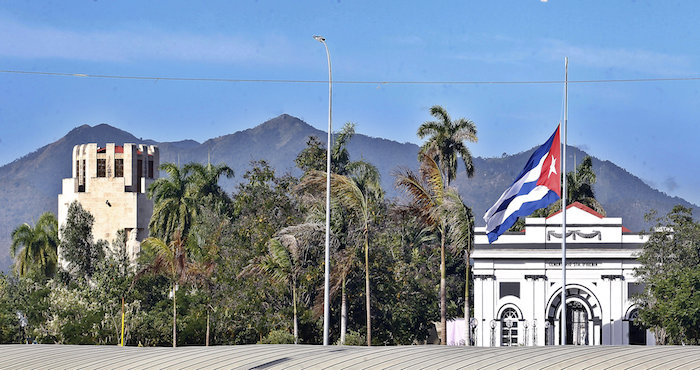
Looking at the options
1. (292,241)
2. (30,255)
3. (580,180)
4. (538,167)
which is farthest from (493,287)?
(30,255)

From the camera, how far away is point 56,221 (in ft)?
355

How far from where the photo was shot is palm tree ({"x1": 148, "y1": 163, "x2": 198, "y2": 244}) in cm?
8031

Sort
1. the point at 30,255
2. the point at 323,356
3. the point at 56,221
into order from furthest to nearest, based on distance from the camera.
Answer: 1. the point at 56,221
2. the point at 30,255
3. the point at 323,356

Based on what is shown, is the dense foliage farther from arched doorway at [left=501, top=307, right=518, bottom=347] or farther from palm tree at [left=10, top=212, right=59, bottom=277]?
palm tree at [left=10, top=212, right=59, bottom=277]

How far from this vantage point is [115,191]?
104625mm

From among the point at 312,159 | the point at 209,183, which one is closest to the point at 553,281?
the point at 312,159

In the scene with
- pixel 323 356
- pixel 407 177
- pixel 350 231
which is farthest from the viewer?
pixel 350 231

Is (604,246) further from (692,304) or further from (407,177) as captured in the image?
(407,177)

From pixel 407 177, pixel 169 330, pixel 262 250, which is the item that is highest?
pixel 407 177

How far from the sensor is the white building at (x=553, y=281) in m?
53.4

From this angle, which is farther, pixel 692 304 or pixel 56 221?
pixel 56 221

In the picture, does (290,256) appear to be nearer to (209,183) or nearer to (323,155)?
(323,155)

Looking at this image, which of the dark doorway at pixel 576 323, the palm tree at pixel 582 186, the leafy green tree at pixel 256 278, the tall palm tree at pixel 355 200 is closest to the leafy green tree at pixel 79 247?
the leafy green tree at pixel 256 278

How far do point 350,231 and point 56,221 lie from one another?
6592cm
